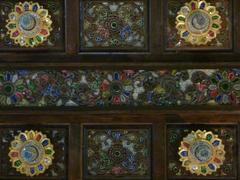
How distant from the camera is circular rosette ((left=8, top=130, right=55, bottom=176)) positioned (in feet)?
6.17

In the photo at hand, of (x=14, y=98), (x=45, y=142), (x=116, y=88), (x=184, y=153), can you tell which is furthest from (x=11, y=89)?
(x=184, y=153)

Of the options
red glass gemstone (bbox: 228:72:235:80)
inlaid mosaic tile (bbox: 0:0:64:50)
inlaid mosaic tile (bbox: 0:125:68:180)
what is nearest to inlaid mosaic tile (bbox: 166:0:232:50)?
red glass gemstone (bbox: 228:72:235:80)

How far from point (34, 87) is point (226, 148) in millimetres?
881

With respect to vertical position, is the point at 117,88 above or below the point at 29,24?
below

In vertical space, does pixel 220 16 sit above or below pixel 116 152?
above

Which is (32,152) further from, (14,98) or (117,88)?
(117,88)

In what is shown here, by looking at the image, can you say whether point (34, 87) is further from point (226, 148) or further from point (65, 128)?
point (226, 148)

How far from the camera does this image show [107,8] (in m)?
1.88

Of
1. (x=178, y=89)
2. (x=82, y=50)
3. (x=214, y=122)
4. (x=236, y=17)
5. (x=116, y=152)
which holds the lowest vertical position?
(x=116, y=152)

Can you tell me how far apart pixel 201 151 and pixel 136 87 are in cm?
39

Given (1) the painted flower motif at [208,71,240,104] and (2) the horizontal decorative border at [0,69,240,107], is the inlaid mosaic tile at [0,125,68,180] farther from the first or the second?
(1) the painted flower motif at [208,71,240,104]

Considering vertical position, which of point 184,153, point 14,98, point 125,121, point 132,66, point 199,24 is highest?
point 199,24

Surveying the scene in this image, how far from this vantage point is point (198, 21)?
6.09 ft

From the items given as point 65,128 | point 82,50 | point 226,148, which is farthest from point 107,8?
point 226,148
